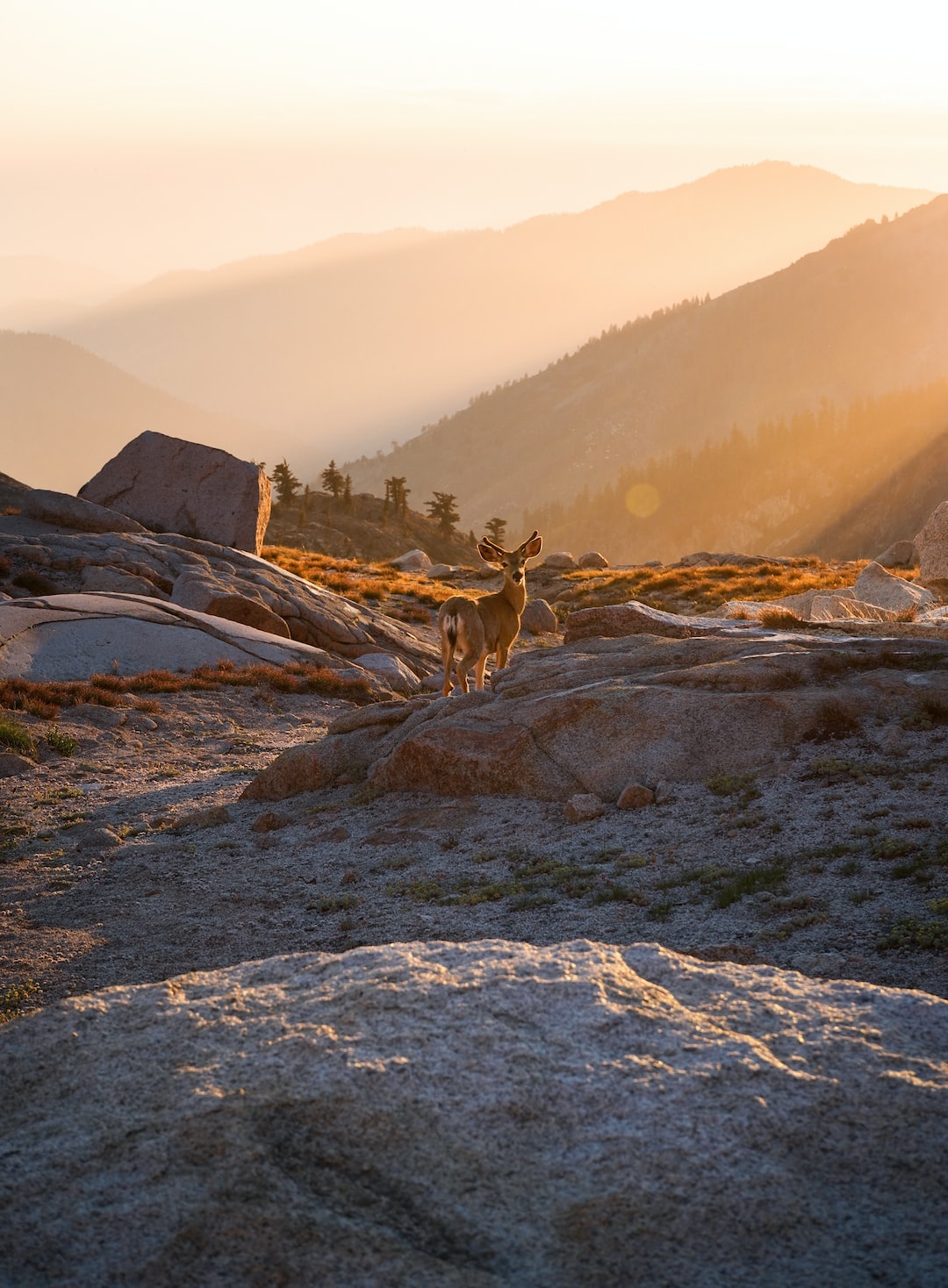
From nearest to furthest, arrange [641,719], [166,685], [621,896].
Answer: [621,896]
[641,719]
[166,685]

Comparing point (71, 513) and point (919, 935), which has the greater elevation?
point (71, 513)

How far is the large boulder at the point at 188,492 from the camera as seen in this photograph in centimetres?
3756

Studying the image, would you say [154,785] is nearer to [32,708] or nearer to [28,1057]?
[32,708]

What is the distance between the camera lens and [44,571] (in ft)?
92.1

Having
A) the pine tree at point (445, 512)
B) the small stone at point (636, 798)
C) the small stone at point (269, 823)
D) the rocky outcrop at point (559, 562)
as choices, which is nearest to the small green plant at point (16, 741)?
the small stone at point (269, 823)

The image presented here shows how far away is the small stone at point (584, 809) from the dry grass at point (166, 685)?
36.5 ft

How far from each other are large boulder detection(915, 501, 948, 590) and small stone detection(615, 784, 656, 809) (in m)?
29.2

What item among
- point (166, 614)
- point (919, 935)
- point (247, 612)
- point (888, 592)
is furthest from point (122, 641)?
point (888, 592)

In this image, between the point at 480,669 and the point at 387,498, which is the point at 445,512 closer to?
the point at 387,498

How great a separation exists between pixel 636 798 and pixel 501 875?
1907mm

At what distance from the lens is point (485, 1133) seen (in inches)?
150

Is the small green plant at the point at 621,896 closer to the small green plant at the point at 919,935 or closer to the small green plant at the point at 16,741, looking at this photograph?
the small green plant at the point at 919,935

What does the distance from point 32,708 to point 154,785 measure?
413 centimetres

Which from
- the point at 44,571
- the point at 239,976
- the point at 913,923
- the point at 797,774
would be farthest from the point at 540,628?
the point at 239,976
